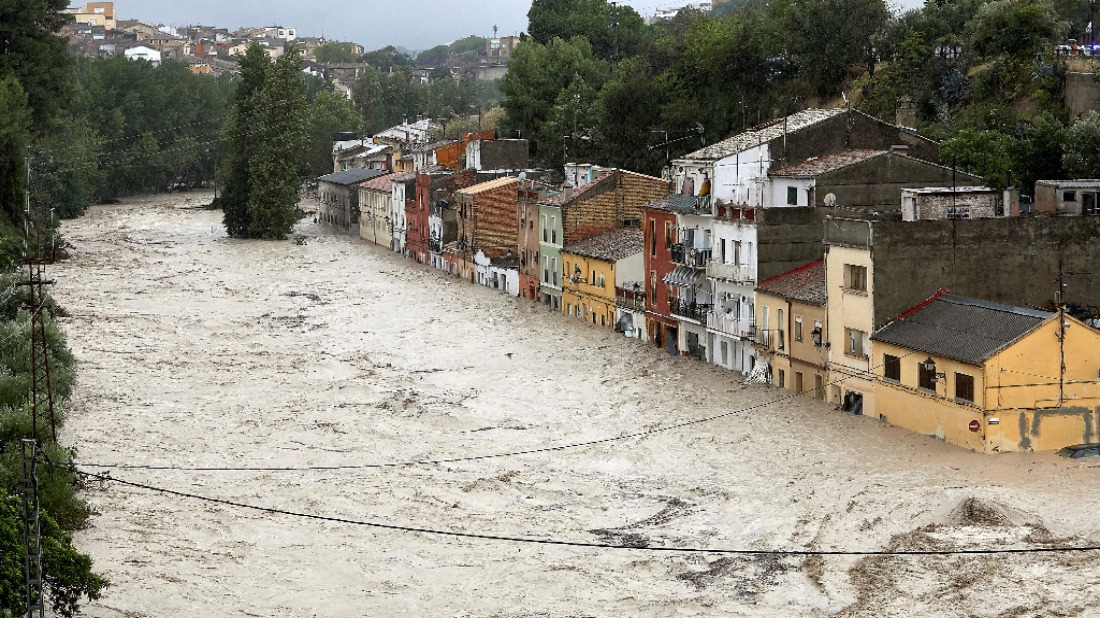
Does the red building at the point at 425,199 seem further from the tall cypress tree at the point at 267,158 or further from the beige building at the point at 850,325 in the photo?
the beige building at the point at 850,325

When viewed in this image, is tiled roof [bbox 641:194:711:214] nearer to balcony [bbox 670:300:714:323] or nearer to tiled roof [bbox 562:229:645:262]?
balcony [bbox 670:300:714:323]

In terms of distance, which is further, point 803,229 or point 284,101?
point 284,101

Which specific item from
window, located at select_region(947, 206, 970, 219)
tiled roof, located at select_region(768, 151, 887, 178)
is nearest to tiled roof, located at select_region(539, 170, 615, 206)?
tiled roof, located at select_region(768, 151, 887, 178)

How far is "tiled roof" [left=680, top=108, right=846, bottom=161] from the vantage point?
194 feet

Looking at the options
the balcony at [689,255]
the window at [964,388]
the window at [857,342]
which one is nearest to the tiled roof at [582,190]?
the balcony at [689,255]

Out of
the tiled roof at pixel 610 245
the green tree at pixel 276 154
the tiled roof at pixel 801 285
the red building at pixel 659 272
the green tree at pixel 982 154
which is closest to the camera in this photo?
the tiled roof at pixel 801 285

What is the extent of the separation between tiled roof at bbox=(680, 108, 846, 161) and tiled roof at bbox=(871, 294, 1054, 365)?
14.4 meters

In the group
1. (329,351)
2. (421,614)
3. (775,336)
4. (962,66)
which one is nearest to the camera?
(421,614)

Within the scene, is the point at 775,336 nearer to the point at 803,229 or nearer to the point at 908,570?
the point at 803,229

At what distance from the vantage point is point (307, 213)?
430 feet

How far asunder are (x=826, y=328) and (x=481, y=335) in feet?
64.0

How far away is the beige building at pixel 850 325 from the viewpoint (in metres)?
45.7

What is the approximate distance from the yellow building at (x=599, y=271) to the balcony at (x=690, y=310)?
4.97 meters

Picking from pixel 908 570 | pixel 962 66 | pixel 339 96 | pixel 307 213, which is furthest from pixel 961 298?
pixel 339 96
